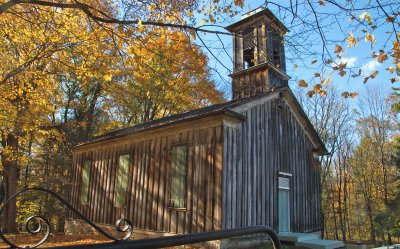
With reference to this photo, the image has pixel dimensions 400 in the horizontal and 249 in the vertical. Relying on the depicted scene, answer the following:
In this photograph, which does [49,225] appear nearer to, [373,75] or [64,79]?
[373,75]

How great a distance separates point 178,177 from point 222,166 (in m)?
1.86

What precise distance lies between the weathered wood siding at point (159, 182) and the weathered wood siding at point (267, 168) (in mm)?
447

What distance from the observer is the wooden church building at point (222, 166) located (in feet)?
32.8

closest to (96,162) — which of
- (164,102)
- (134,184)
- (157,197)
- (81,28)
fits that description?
(134,184)

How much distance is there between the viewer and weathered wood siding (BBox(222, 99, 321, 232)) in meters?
10.1

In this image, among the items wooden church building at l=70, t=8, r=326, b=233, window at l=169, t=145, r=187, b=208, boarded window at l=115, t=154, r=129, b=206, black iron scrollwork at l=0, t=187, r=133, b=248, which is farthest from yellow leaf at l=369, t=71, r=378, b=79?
boarded window at l=115, t=154, r=129, b=206

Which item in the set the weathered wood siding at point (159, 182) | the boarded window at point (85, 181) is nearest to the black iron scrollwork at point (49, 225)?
the weathered wood siding at point (159, 182)

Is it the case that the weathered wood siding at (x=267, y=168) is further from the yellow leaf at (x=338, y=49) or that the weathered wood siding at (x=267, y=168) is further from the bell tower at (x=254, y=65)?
the yellow leaf at (x=338, y=49)

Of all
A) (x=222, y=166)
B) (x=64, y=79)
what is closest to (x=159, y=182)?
(x=222, y=166)

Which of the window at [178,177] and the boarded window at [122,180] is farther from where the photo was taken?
the boarded window at [122,180]

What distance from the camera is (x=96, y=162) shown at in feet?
49.8

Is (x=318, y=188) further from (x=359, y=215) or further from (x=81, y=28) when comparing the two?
(x=359, y=215)

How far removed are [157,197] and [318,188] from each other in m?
7.78

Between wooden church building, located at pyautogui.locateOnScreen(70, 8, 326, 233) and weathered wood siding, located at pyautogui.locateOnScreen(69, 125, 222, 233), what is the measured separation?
0.03 meters
